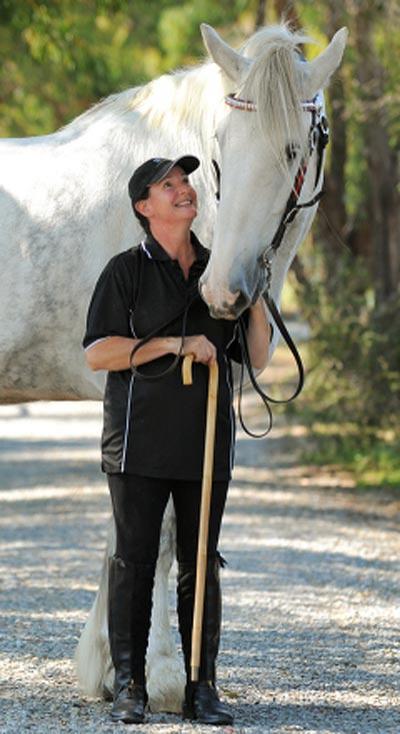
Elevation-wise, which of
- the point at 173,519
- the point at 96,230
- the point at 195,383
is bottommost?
the point at 173,519

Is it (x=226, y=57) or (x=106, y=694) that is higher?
(x=226, y=57)

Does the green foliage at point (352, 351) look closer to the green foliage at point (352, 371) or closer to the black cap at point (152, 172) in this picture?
the green foliage at point (352, 371)

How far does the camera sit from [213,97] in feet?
18.7

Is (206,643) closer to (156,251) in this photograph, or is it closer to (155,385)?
(155,385)

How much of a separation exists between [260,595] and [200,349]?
353cm

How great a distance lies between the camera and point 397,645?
701 cm

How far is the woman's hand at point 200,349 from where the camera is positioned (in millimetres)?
5164

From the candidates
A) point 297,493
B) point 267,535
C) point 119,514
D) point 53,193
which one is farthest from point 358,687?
point 297,493

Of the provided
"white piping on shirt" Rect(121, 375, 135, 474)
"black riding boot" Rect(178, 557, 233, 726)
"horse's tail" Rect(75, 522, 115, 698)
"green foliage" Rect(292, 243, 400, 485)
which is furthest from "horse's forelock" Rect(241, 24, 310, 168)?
"green foliage" Rect(292, 243, 400, 485)

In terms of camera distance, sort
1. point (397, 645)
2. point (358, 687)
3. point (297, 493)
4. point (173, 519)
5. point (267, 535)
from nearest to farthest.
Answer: point (173, 519) → point (358, 687) → point (397, 645) → point (267, 535) → point (297, 493)

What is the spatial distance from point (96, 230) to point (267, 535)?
5.10 meters

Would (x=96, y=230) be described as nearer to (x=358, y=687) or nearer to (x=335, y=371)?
(x=358, y=687)

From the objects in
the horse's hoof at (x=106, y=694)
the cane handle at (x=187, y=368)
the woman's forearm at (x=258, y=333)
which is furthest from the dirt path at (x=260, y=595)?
the woman's forearm at (x=258, y=333)

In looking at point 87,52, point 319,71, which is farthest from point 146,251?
point 87,52
